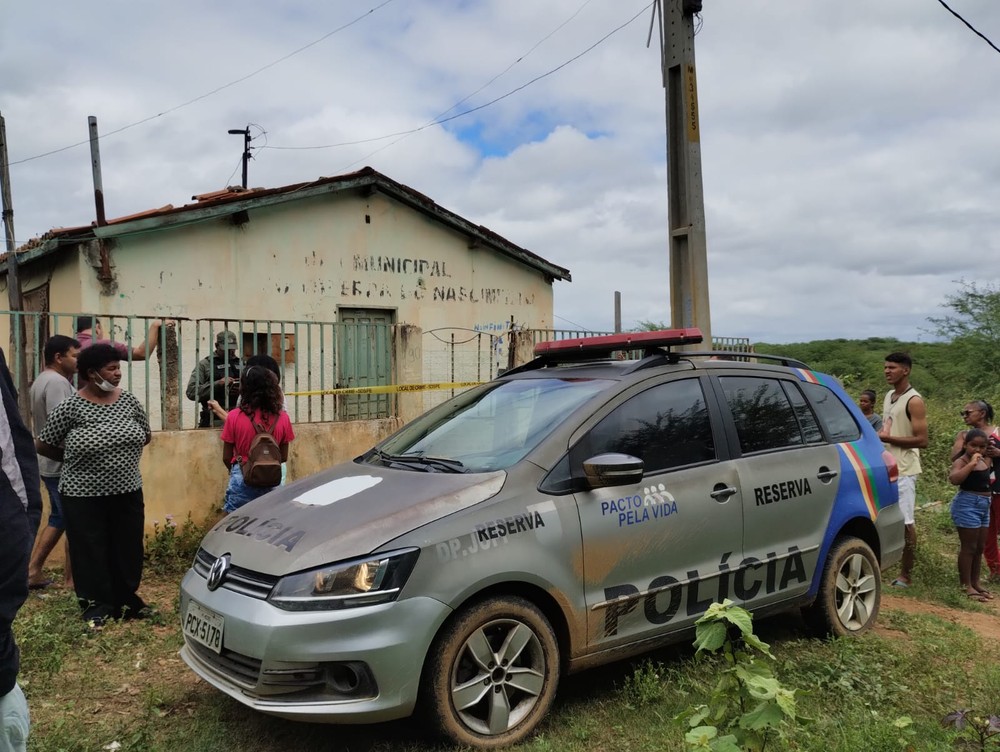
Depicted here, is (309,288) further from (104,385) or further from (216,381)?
(104,385)

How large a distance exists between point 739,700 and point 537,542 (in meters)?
1.01

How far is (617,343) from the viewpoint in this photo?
168 inches

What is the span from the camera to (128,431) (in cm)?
475

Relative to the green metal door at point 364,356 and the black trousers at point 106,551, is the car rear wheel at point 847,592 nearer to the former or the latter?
the black trousers at point 106,551

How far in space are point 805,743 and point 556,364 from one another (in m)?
2.36

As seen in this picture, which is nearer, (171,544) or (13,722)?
(13,722)

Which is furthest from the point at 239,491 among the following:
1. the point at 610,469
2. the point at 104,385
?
the point at 610,469

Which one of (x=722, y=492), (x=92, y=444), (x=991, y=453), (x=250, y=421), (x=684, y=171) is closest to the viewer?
(x=722, y=492)

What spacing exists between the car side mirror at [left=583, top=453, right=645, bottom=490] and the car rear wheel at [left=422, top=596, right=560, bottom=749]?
1.99 ft

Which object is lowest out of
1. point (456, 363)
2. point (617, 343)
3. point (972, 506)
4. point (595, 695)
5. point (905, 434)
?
point (595, 695)

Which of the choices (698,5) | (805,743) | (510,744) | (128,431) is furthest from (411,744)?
(698,5)

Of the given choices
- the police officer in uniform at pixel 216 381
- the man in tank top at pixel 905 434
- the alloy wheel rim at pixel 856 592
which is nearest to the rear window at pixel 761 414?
the alloy wheel rim at pixel 856 592

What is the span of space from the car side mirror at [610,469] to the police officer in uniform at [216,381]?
417cm

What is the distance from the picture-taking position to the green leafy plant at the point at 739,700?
2.29 meters
